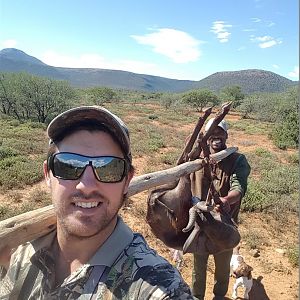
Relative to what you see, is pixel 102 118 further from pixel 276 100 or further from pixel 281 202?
pixel 276 100

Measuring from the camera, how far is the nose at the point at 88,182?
4.65 ft

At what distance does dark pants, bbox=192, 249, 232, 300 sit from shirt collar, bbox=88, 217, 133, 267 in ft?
7.93

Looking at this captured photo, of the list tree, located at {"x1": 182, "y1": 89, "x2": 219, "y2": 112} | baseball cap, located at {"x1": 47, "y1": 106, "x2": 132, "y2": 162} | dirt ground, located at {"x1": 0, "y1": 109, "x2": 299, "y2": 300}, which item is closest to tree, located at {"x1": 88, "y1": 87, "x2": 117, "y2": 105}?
tree, located at {"x1": 182, "y1": 89, "x2": 219, "y2": 112}

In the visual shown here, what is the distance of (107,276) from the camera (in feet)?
4.14

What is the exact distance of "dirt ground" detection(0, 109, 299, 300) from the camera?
529 cm

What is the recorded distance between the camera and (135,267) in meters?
1.26

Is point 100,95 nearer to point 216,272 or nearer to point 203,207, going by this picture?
point 216,272

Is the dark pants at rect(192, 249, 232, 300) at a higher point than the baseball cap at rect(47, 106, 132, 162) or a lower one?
lower

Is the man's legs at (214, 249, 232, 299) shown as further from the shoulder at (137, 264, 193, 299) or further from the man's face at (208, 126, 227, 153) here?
the shoulder at (137, 264, 193, 299)

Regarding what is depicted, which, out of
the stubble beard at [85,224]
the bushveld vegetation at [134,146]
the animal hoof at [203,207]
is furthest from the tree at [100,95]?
the stubble beard at [85,224]

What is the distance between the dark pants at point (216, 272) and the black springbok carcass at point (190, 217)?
A: 120 cm

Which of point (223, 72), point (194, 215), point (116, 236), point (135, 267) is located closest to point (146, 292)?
point (135, 267)

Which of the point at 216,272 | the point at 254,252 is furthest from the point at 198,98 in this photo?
the point at 216,272

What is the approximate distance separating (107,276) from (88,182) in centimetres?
38
